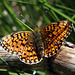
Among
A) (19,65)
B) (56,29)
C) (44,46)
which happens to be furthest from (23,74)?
(56,29)

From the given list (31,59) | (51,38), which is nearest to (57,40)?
(51,38)

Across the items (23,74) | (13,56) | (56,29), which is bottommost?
(23,74)

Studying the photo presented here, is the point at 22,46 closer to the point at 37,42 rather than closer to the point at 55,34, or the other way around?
the point at 37,42

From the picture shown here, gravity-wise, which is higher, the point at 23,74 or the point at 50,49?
the point at 50,49

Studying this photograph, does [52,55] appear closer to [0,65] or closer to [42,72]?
[42,72]

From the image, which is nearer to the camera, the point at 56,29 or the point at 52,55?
the point at 52,55
